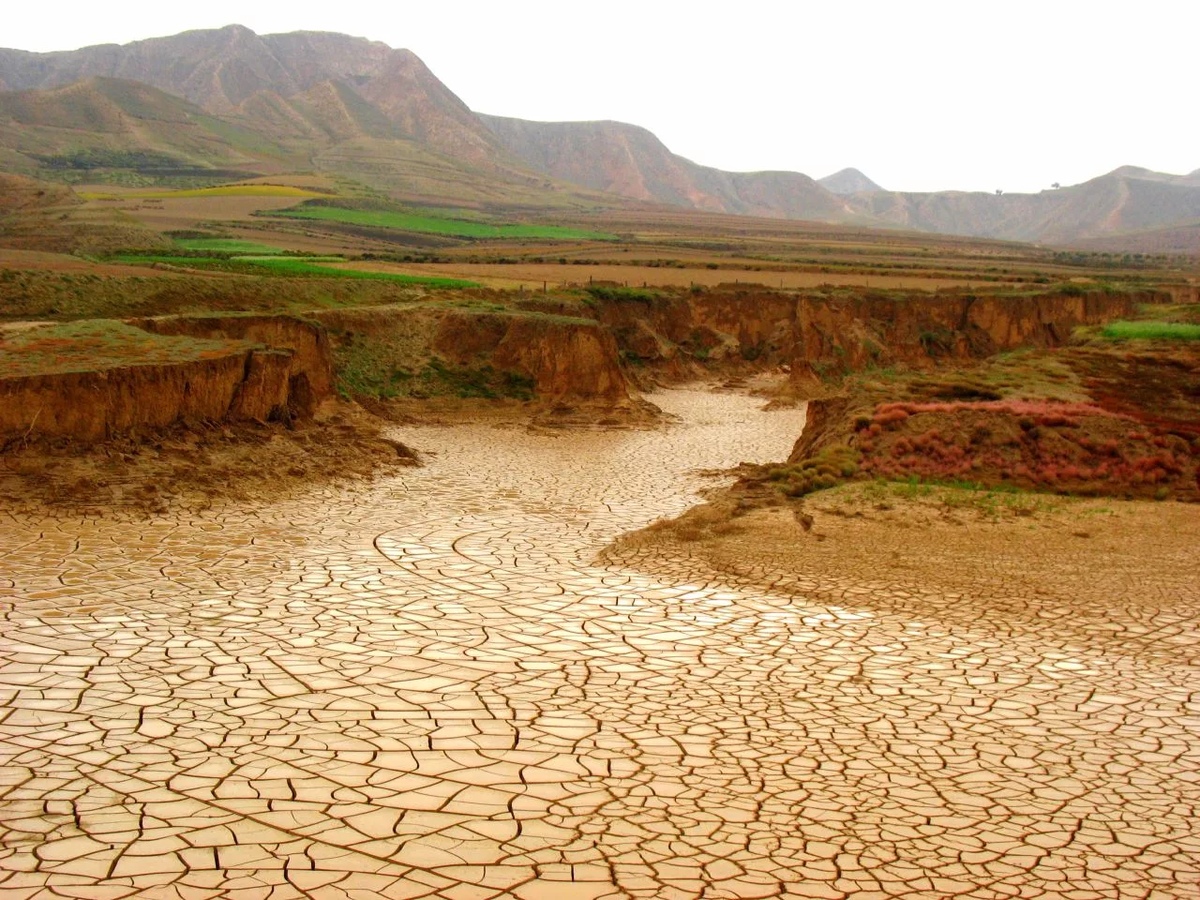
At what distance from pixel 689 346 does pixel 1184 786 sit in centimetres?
3089

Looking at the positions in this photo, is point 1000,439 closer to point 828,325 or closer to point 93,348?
point 93,348

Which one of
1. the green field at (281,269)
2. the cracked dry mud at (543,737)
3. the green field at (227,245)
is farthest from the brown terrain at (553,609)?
the green field at (227,245)

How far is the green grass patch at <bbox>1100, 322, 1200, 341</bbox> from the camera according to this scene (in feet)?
80.1

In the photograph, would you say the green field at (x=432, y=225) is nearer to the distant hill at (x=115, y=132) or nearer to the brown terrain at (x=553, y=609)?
the distant hill at (x=115, y=132)

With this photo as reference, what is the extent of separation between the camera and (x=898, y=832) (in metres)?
5.50

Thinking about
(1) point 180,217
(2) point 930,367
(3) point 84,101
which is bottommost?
(2) point 930,367

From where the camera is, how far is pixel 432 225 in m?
85.1

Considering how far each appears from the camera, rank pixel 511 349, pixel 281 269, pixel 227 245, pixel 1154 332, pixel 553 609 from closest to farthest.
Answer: pixel 553 609 → pixel 1154 332 → pixel 511 349 → pixel 281 269 → pixel 227 245

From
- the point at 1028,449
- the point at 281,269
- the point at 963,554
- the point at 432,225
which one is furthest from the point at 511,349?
the point at 432,225

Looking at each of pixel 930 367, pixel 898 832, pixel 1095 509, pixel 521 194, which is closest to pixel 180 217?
pixel 930 367

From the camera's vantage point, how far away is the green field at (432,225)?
76.2m

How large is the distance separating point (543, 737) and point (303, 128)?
146 meters

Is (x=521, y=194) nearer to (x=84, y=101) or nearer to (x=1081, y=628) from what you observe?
(x=84, y=101)

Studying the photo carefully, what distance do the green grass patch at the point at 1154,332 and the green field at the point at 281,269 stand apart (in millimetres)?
18864
